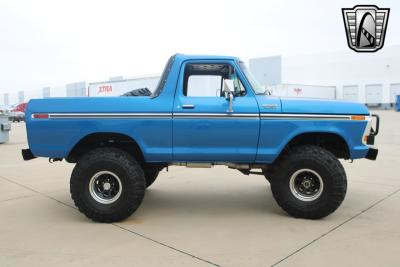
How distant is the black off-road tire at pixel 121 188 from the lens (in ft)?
15.0

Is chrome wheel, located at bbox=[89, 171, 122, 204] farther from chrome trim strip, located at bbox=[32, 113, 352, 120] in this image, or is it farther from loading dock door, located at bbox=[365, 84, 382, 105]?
loading dock door, located at bbox=[365, 84, 382, 105]

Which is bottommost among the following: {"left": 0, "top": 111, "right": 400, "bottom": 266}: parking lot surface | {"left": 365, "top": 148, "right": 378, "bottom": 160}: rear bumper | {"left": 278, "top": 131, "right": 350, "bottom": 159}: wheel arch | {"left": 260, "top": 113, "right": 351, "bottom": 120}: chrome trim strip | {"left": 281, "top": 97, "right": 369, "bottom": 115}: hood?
{"left": 0, "top": 111, "right": 400, "bottom": 266}: parking lot surface

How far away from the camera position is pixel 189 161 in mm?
4832

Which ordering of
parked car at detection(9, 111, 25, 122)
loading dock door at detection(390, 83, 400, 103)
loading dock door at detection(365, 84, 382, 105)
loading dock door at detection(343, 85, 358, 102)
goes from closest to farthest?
parked car at detection(9, 111, 25, 122) → loading dock door at detection(390, 83, 400, 103) → loading dock door at detection(365, 84, 382, 105) → loading dock door at detection(343, 85, 358, 102)

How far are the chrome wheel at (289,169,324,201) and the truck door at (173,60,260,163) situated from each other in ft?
2.06

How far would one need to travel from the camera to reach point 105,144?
506cm

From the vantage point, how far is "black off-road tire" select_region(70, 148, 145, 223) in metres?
4.57

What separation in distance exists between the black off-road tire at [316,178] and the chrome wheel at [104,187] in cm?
204

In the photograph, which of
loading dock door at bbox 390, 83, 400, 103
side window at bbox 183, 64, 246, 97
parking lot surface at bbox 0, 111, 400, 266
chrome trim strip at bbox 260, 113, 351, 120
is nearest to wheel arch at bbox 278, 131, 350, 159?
chrome trim strip at bbox 260, 113, 351, 120

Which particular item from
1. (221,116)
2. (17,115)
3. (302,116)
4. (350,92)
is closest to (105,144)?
(221,116)

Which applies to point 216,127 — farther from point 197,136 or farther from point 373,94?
point 373,94

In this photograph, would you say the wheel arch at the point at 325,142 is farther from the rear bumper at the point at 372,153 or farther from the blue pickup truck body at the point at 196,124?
the rear bumper at the point at 372,153

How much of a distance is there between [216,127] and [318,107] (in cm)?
131

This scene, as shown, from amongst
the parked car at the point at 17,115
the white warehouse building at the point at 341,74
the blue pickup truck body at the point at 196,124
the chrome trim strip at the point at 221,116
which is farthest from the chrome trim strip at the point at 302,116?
the white warehouse building at the point at 341,74
